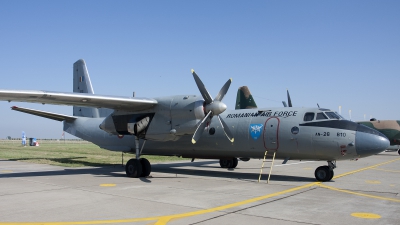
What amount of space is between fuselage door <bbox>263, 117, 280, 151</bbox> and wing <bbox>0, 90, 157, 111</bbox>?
5207 millimetres

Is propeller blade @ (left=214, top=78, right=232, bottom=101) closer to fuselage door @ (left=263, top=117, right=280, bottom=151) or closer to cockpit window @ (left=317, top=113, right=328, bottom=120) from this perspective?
fuselage door @ (left=263, top=117, right=280, bottom=151)

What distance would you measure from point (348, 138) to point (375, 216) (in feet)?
20.7

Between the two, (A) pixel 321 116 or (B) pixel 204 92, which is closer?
(A) pixel 321 116

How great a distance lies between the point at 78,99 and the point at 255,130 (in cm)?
787

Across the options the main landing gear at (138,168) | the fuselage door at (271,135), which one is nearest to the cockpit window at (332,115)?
the fuselage door at (271,135)

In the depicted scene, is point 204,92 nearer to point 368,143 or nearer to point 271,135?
point 271,135

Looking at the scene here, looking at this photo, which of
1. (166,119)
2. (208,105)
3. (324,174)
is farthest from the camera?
(166,119)

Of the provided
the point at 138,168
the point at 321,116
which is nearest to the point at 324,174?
the point at 321,116

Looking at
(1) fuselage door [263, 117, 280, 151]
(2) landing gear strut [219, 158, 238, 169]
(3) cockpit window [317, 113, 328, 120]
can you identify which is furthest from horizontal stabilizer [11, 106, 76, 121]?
(3) cockpit window [317, 113, 328, 120]

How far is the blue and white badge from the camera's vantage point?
15.7 m

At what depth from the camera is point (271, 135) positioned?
15.4 metres

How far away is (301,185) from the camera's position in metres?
13.5

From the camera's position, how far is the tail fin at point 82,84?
23.1 m

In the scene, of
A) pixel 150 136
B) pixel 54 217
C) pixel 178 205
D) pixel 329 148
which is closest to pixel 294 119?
pixel 329 148
